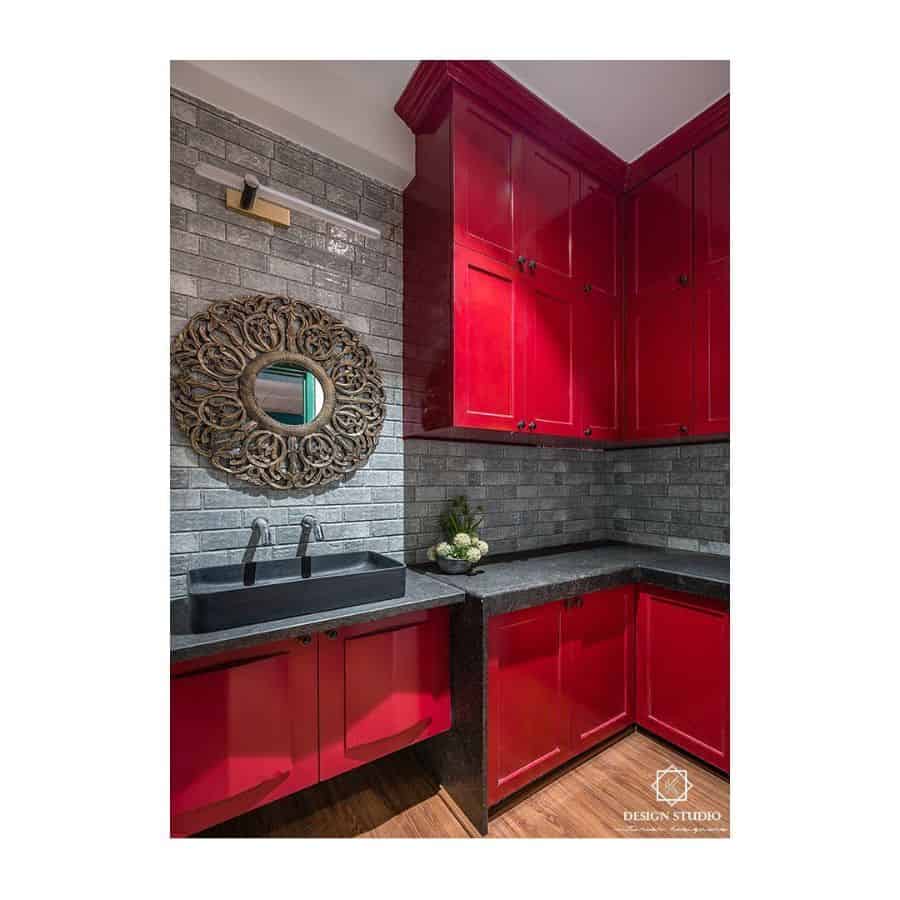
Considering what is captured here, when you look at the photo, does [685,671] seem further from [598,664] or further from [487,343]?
[487,343]

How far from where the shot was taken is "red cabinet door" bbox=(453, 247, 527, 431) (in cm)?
157

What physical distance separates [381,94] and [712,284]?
1.62 meters

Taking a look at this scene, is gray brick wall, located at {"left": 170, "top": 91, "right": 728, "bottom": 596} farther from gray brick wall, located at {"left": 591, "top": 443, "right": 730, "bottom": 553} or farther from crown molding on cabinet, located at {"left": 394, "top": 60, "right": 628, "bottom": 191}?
crown molding on cabinet, located at {"left": 394, "top": 60, "right": 628, "bottom": 191}

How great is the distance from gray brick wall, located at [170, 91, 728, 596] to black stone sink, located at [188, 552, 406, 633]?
7 cm

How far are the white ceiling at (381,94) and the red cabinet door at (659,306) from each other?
0.31 metres

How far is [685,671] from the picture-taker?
5.62 ft

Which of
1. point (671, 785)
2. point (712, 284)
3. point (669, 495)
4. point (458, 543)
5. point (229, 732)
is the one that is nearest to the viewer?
point (229, 732)

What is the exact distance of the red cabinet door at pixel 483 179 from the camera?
1559 millimetres

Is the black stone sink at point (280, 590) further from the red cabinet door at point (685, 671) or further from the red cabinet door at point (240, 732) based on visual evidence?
the red cabinet door at point (685, 671)

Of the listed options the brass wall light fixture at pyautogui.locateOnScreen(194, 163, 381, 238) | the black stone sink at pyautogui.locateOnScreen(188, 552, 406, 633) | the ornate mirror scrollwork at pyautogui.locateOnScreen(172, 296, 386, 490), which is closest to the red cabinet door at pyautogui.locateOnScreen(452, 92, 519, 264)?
the brass wall light fixture at pyautogui.locateOnScreen(194, 163, 381, 238)

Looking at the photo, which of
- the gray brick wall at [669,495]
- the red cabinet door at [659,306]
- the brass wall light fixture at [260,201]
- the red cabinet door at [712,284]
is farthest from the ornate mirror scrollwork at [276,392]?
the gray brick wall at [669,495]

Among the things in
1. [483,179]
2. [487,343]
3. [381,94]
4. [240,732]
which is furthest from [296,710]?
[381,94]
